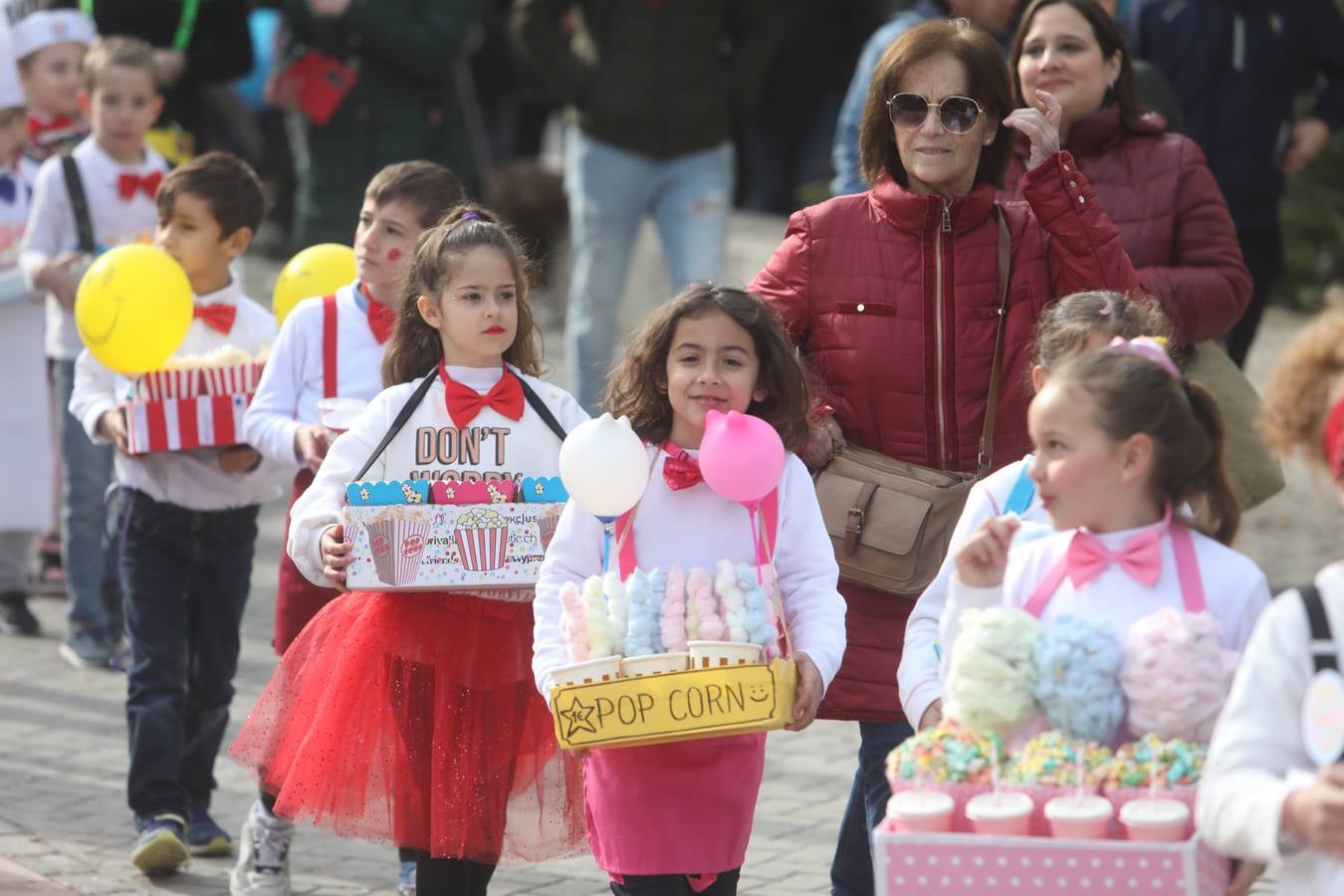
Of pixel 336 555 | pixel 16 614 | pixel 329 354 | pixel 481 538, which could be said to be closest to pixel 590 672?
pixel 481 538

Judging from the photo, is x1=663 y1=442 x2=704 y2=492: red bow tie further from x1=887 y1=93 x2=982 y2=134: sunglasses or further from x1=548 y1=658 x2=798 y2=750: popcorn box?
x1=887 y1=93 x2=982 y2=134: sunglasses

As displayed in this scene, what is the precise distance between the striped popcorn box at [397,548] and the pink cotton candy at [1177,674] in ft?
5.45

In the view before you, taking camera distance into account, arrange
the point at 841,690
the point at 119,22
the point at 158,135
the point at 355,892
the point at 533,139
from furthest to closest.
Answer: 1. the point at 533,139
2. the point at 119,22
3. the point at 158,135
4. the point at 355,892
5. the point at 841,690

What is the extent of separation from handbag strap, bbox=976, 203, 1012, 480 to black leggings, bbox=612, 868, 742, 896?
1.11 m

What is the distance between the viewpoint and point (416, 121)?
33.4 feet

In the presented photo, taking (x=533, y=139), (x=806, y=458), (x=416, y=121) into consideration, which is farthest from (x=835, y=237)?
(x=533, y=139)

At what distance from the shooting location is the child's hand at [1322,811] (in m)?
2.88

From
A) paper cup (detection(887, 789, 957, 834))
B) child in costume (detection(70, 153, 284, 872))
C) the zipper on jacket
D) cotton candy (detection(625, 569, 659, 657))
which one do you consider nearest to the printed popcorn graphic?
cotton candy (detection(625, 569, 659, 657))

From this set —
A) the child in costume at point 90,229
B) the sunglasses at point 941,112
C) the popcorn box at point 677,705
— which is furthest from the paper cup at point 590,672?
the child in costume at point 90,229

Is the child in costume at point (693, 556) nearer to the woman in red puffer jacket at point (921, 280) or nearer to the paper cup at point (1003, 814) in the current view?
the woman in red puffer jacket at point (921, 280)

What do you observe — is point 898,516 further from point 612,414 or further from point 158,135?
point 158,135

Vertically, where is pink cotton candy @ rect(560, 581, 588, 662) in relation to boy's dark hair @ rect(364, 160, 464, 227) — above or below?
below

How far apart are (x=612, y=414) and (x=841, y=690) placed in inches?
33.5

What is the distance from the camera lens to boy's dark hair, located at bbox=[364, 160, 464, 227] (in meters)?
5.41
